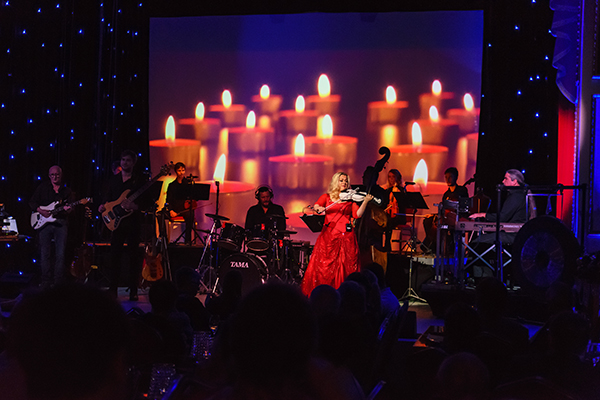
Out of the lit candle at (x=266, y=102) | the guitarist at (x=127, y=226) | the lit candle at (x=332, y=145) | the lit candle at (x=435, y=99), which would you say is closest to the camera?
the guitarist at (x=127, y=226)

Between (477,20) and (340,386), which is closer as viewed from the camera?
(340,386)

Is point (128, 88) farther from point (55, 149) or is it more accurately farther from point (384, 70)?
point (384, 70)

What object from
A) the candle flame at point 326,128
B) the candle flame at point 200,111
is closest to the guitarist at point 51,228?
the candle flame at point 200,111

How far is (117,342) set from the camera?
1.06 meters

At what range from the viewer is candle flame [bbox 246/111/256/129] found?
9564 mm

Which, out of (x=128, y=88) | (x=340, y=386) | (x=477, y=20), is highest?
(x=477, y=20)

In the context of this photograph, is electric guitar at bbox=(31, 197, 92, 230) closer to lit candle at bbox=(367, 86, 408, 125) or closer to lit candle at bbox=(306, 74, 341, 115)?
lit candle at bbox=(306, 74, 341, 115)

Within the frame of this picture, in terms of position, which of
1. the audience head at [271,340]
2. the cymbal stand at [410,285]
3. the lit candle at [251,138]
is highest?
the lit candle at [251,138]

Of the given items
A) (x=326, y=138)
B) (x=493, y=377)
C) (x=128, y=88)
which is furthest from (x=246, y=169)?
(x=493, y=377)

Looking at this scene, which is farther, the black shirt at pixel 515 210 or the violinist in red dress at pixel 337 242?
the black shirt at pixel 515 210

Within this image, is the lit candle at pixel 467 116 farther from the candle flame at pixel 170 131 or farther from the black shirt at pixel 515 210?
the candle flame at pixel 170 131

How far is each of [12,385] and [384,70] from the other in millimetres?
8323

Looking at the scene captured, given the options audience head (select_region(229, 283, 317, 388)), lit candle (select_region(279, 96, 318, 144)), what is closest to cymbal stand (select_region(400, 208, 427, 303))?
lit candle (select_region(279, 96, 318, 144))

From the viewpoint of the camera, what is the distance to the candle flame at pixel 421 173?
8.95 meters
